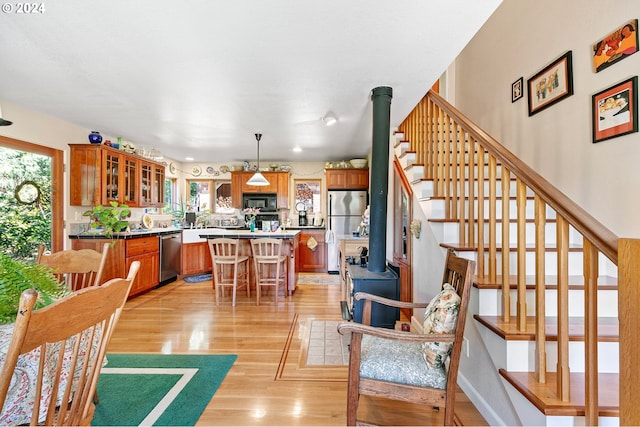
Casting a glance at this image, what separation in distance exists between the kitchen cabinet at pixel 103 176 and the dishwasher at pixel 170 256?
2.47ft

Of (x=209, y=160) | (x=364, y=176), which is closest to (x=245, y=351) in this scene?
(x=364, y=176)

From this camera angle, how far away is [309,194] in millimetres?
6715

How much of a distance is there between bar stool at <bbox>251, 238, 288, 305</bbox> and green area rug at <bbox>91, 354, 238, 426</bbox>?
4.76 ft

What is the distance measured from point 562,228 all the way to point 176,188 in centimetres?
697

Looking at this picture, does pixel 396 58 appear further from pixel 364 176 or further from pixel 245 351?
pixel 364 176

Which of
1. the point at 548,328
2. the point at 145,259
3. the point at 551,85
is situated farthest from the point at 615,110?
the point at 145,259

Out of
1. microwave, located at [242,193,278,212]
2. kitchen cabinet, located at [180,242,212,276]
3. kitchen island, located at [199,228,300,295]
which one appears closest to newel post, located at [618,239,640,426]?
kitchen island, located at [199,228,300,295]

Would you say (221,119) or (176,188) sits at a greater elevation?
(221,119)

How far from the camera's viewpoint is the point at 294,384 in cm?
207

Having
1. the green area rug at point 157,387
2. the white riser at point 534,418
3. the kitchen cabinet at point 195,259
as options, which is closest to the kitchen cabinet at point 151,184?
the kitchen cabinet at point 195,259

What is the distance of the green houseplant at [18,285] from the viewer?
3.55 ft

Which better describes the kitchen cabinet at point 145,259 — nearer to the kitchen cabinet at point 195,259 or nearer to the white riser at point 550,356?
the kitchen cabinet at point 195,259

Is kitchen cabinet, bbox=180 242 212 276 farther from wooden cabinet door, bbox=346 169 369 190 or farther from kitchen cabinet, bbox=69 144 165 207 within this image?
wooden cabinet door, bbox=346 169 369 190

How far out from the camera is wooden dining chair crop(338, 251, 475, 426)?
1350 mm
